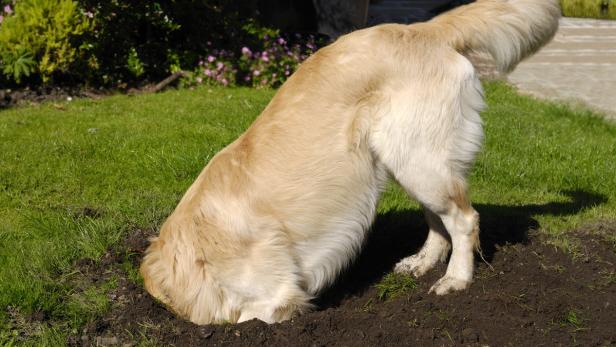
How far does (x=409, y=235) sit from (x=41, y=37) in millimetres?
5345

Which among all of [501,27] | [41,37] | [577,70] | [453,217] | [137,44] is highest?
[501,27]

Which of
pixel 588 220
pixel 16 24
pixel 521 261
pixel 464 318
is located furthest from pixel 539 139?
pixel 16 24

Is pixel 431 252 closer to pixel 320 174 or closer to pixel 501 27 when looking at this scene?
pixel 320 174

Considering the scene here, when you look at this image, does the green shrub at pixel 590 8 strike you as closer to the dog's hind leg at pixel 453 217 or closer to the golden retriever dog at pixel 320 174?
the dog's hind leg at pixel 453 217

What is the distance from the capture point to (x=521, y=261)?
4547 millimetres

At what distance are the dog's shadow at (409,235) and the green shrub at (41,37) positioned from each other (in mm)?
4834

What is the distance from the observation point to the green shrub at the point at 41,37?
8416mm

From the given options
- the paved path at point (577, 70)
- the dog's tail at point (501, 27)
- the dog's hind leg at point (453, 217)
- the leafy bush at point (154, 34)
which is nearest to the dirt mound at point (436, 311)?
the dog's hind leg at point (453, 217)

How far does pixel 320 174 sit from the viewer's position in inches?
149

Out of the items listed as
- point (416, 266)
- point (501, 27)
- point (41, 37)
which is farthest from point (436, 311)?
point (41, 37)

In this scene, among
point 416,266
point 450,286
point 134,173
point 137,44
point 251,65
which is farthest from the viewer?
point 137,44

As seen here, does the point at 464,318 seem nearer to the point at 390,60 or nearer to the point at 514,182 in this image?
the point at 390,60

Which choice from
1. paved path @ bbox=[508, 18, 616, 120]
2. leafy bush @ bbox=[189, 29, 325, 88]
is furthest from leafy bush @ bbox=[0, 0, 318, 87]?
paved path @ bbox=[508, 18, 616, 120]

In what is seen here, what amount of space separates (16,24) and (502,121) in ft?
17.9
